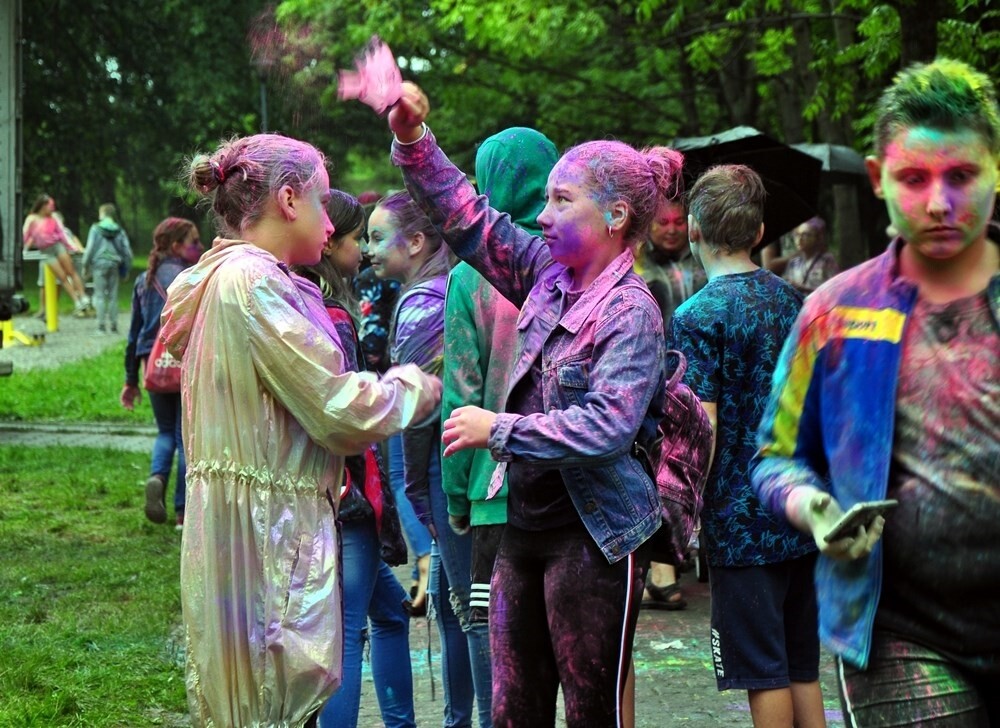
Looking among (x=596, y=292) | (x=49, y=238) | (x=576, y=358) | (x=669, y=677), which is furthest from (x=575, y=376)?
(x=49, y=238)

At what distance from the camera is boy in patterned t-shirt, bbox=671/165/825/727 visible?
4758 millimetres

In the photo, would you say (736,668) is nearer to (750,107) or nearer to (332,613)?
(332,613)

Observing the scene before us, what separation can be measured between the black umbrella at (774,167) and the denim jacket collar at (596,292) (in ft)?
18.3

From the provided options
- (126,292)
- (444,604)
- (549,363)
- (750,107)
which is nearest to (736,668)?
(444,604)

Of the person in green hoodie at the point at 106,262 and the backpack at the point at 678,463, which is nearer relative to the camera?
the backpack at the point at 678,463

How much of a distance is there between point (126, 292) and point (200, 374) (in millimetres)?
35839

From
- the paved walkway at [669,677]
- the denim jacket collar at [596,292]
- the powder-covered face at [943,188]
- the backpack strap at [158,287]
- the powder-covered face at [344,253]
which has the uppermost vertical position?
the powder-covered face at [943,188]

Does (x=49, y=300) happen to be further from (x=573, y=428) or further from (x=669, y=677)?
(x=573, y=428)

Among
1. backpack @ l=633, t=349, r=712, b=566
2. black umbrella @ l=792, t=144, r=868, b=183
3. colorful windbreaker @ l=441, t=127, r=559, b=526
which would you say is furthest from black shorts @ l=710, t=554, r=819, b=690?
black umbrella @ l=792, t=144, r=868, b=183

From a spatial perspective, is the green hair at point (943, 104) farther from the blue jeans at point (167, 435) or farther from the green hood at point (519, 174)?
the blue jeans at point (167, 435)

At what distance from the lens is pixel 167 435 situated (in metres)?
9.90

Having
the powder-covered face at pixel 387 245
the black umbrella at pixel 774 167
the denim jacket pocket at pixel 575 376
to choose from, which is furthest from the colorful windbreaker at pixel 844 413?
the black umbrella at pixel 774 167

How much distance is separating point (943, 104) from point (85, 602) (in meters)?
6.04

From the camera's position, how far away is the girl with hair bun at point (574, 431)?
362cm
